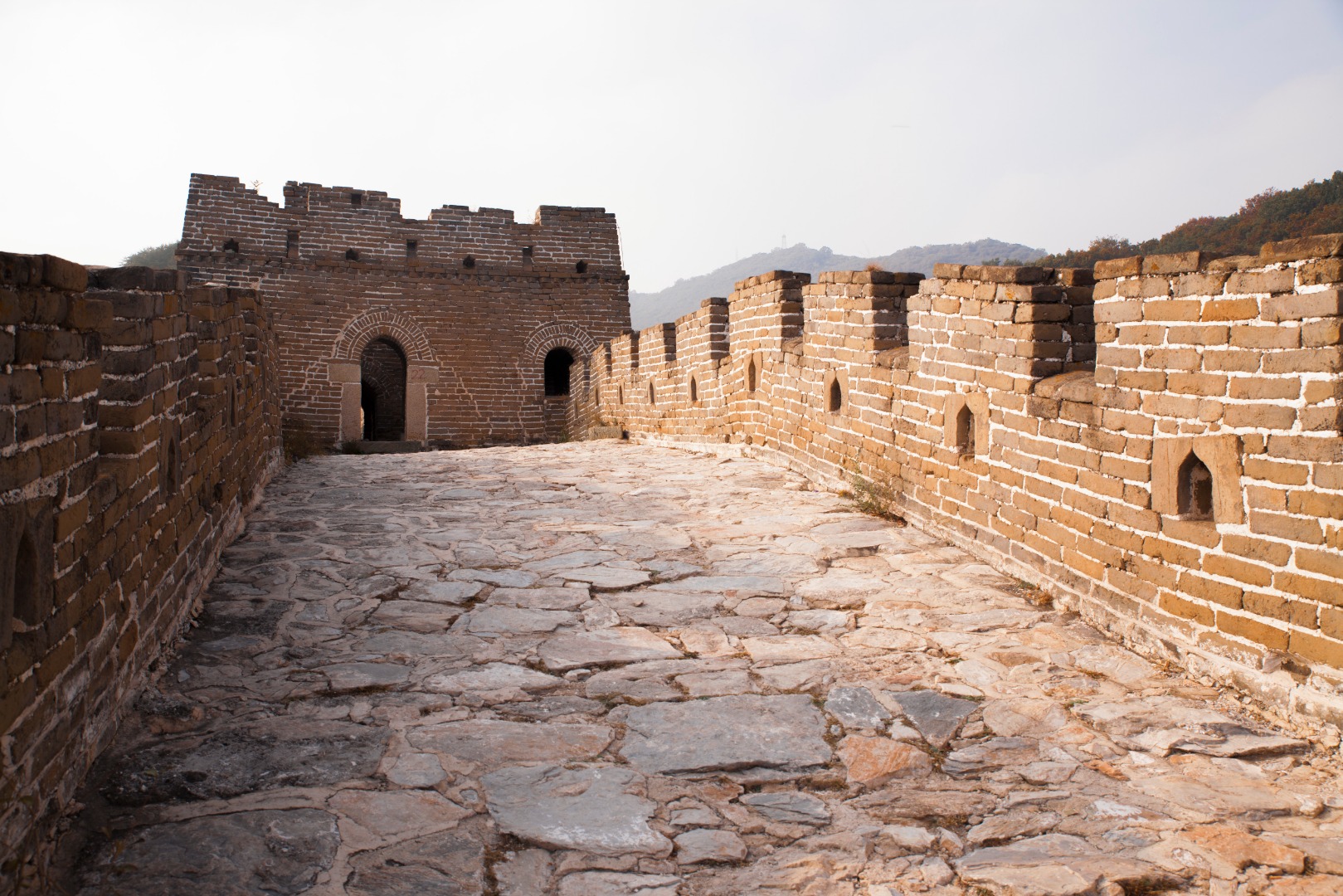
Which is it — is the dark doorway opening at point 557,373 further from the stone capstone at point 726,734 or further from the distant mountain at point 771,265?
the distant mountain at point 771,265

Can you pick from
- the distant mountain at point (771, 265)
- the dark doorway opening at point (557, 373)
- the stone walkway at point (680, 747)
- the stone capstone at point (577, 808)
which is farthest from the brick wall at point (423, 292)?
the distant mountain at point (771, 265)

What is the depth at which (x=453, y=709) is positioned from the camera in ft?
11.5

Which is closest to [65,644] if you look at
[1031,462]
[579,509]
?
[1031,462]

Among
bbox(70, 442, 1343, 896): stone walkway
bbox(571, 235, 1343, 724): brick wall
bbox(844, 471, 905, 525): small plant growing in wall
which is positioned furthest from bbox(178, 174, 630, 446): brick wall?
bbox(70, 442, 1343, 896): stone walkway

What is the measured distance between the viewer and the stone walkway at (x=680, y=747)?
2.53 m

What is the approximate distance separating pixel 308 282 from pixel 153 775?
17169 mm

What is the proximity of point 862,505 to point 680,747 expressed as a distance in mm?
3742

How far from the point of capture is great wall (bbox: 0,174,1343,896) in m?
2.51

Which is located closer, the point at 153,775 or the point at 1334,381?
the point at 153,775

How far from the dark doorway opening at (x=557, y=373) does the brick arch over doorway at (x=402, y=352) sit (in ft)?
8.80

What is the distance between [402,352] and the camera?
63.6 ft

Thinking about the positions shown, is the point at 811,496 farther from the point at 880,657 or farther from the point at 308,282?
the point at 308,282

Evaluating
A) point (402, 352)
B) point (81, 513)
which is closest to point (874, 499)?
point (81, 513)

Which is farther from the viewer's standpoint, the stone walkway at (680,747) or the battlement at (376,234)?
the battlement at (376,234)
